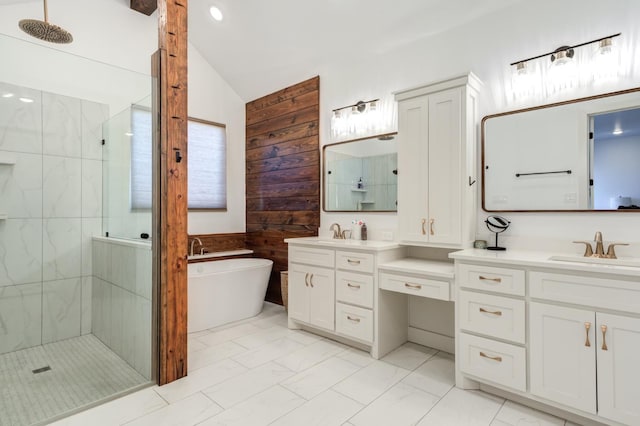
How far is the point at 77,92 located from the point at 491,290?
346 cm

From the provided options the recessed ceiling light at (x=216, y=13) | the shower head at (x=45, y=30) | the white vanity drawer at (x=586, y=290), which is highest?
the recessed ceiling light at (x=216, y=13)

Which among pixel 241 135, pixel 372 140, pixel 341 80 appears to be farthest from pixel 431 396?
pixel 241 135

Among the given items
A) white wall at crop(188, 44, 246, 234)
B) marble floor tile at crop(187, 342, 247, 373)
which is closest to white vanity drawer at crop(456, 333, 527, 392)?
marble floor tile at crop(187, 342, 247, 373)

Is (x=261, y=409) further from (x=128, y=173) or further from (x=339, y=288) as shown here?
(x=128, y=173)

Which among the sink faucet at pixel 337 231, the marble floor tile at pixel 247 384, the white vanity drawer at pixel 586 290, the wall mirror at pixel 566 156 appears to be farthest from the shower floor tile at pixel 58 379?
the wall mirror at pixel 566 156

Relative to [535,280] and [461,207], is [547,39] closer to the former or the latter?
[461,207]

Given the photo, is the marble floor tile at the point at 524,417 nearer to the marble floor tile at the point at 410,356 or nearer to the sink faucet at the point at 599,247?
the marble floor tile at the point at 410,356

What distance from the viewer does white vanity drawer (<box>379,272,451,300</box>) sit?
2.26 metres

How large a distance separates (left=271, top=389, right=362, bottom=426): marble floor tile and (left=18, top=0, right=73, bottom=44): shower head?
2827 mm

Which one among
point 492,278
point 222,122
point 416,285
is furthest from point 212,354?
point 222,122

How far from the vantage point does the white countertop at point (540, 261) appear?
1624mm

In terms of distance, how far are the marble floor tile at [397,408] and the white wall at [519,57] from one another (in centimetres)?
126

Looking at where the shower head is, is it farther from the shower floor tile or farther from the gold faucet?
the gold faucet

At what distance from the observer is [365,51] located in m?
→ 3.20
